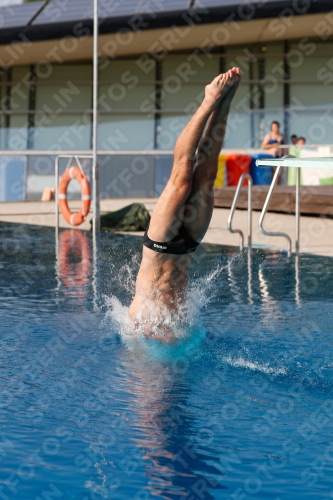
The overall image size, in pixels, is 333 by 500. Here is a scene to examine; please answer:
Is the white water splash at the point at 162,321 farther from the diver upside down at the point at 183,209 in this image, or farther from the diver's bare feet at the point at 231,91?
the diver's bare feet at the point at 231,91

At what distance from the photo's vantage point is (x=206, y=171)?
177 inches

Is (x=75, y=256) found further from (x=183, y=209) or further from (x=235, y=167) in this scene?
(x=235, y=167)

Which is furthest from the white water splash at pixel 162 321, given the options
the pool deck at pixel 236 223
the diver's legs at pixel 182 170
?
the pool deck at pixel 236 223

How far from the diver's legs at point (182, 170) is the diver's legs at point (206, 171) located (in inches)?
2.6

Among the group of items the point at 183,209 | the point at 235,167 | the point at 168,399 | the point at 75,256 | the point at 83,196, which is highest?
the point at 235,167

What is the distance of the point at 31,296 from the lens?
22.0 feet

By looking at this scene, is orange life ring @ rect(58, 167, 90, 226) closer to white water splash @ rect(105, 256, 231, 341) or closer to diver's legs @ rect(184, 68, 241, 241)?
white water splash @ rect(105, 256, 231, 341)

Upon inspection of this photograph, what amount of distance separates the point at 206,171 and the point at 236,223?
29.4 ft

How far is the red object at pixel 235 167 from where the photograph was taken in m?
19.4

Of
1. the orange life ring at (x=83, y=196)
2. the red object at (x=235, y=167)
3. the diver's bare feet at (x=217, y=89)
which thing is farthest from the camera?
the red object at (x=235, y=167)

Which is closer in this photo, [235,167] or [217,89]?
[217,89]

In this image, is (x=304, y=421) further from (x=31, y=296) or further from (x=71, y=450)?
(x=31, y=296)

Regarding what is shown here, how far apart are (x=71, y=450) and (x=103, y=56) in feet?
79.7

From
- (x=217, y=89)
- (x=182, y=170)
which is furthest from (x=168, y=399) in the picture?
(x=217, y=89)
